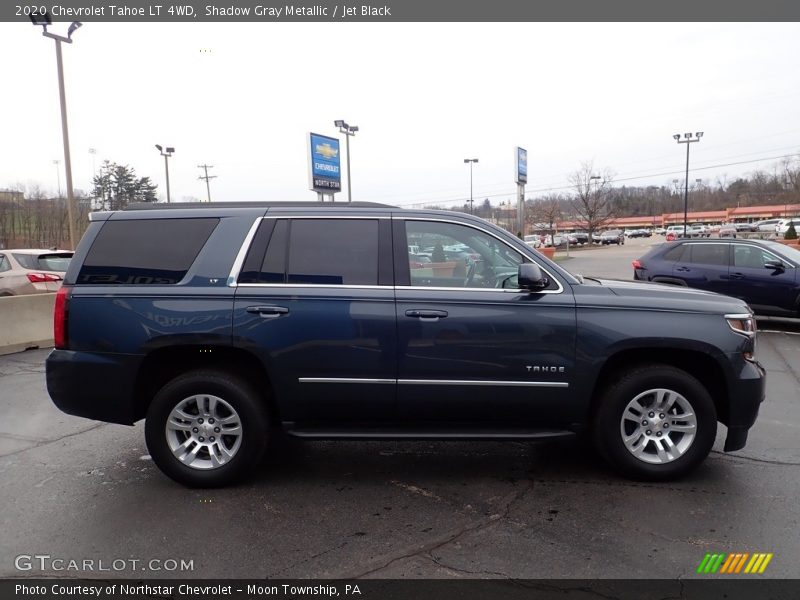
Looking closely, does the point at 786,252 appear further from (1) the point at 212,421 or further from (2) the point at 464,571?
(1) the point at 212,421

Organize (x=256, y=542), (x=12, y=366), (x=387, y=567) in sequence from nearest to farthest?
(x=387, y=567) → (x=256, y=542) → (x=12, y=366)

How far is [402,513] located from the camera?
3723 mm

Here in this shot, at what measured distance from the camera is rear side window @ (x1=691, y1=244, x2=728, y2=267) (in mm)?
10503

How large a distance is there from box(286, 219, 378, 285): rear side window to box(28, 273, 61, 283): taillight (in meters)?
10.00

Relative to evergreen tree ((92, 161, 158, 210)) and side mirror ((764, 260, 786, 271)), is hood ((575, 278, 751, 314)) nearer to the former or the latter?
side mirror ((764, 260, 786, 271))

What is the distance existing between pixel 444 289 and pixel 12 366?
300 inches

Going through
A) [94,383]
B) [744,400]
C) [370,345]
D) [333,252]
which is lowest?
[744,400]

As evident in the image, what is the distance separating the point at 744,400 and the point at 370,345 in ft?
8.77

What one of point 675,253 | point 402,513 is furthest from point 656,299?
point 675,253

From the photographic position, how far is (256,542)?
3367 millimetres

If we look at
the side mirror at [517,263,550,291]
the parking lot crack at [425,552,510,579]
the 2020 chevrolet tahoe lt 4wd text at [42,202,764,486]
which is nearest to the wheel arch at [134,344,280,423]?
the 2020 chevrolet tahoe lt 4wd text at [42,202,764,486]

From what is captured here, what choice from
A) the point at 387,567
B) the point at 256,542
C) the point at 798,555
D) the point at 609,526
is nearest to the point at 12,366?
the point at 256,542

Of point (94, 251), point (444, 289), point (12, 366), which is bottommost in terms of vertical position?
point (12, 366)
